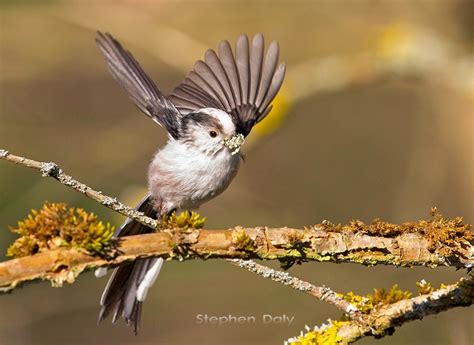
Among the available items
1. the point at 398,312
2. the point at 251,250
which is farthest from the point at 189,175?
the point at 398,312

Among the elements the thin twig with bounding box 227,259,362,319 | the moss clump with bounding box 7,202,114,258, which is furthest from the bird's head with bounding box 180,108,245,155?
the moss clump with bounding box 7,202,114,258

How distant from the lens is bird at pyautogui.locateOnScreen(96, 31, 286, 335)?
3.26 meters

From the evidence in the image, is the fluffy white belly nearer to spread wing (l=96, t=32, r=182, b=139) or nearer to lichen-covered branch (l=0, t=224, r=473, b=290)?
spread wing (l=96, t=32, r=182, b=139)

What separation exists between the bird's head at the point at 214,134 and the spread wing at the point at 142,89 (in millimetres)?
135

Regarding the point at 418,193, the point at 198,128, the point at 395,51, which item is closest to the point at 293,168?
the point at 418,193

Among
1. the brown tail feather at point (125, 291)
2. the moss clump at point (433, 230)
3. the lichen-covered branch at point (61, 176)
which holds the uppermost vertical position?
the brown tail feather at point (125, 291)

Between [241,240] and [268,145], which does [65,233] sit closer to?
[241,240]

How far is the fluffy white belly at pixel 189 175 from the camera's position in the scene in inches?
132

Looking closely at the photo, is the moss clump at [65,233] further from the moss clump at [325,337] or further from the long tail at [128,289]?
the long tail at [128,289]

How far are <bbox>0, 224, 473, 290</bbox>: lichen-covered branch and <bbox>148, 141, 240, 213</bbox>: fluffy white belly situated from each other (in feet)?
3.87

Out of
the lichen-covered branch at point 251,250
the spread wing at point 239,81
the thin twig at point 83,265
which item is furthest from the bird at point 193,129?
the lichen-covered branch at point 251,250

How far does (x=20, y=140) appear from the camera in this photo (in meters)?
5.98

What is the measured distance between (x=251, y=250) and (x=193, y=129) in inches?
58.2

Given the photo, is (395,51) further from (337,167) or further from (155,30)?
(337,167)
